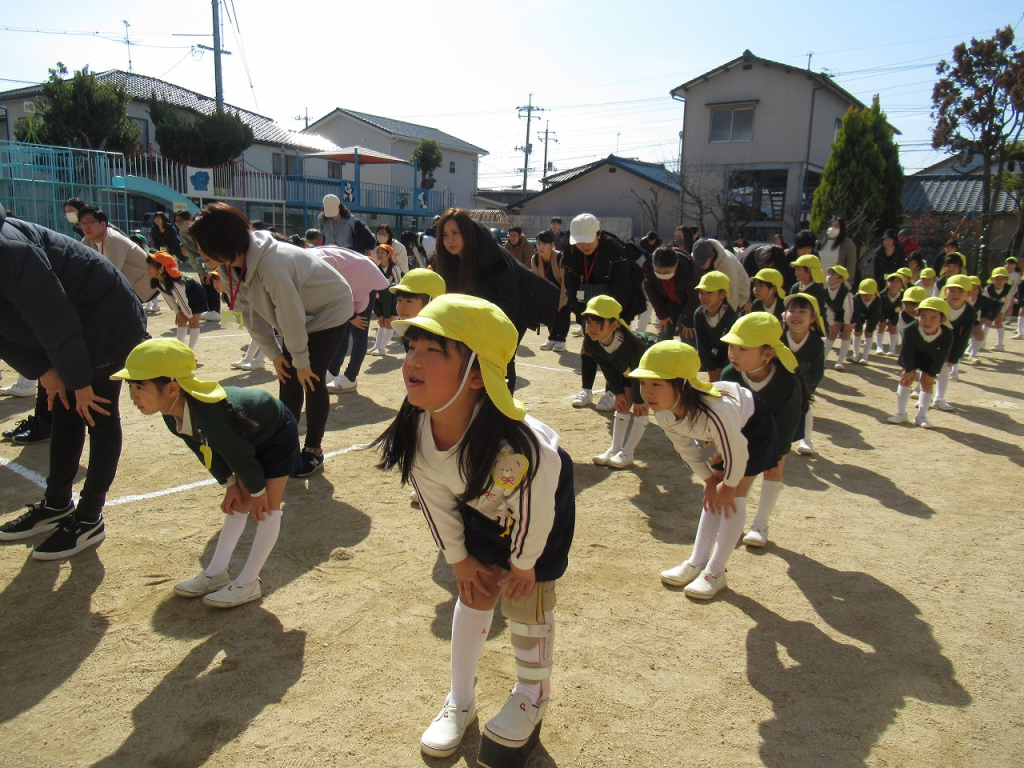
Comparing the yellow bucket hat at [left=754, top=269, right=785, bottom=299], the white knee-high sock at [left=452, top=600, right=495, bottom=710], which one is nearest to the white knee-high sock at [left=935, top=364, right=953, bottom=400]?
the yellow bucket hat at [left=754, top=269, right=785, bottom=299]

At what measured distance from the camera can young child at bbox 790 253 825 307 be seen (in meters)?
7.21

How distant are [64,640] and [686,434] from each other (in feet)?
9.60

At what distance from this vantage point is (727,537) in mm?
3445

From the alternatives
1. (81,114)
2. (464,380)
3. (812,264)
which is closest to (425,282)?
(464,380)

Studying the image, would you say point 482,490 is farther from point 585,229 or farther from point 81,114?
point 81,114

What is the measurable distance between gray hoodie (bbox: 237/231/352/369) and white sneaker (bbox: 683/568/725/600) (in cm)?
269

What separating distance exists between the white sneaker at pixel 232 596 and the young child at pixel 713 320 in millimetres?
3758

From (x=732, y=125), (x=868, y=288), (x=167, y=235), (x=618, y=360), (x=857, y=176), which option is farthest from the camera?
(x=732, y=125)

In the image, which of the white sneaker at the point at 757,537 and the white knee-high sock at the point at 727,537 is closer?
the white knee-high sock at the point at 727,537

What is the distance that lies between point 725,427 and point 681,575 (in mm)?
892

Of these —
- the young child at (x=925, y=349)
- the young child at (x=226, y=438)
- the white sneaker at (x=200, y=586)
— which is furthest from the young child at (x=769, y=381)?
the young child at (x=925, y=349)

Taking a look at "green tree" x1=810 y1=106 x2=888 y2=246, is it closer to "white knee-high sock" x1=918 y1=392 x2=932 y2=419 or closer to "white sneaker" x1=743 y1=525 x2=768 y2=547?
"white knee-high sock" x1=918 y1=392 x2=932 y2=419

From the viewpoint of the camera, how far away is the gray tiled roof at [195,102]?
102 feet

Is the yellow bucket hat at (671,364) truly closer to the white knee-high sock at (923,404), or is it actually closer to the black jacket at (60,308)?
the black jacket at (60,308)
